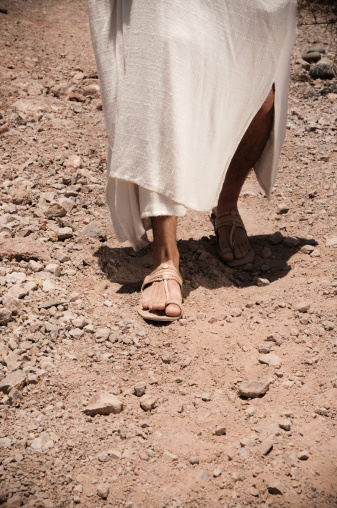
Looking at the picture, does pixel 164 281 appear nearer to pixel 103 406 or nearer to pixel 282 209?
pixel 103 406

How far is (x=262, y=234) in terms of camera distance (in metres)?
3.14

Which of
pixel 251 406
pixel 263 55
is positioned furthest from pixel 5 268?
pixel 263 55

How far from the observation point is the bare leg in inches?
92.0

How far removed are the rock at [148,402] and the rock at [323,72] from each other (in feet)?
13.4

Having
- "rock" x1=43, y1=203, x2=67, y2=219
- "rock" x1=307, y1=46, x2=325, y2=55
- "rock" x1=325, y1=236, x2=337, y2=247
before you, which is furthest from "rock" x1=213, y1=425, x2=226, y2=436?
"rock" x1=307, y1=46, x2=325, y2=55

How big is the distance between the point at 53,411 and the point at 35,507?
38 centimetres

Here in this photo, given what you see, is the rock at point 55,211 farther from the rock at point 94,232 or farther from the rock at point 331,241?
the rock at point 331,241

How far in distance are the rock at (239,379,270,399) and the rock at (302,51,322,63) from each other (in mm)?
4299

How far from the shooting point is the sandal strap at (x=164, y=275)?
2413 millimetres

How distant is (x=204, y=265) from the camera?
275 centimetres

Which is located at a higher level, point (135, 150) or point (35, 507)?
point (135, 150)

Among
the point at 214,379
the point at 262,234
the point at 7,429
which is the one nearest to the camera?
the point at 7,429

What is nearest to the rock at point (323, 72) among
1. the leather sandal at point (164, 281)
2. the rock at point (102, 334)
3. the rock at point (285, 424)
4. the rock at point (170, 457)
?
the leather sandal at point (164, 281)

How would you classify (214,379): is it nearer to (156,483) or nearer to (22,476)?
(156,483)
